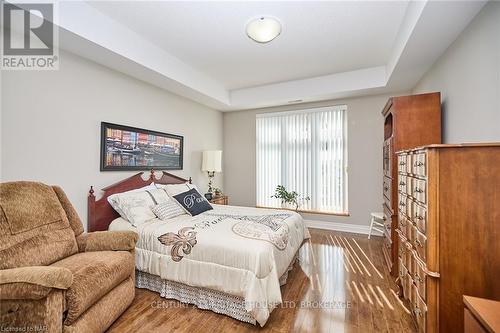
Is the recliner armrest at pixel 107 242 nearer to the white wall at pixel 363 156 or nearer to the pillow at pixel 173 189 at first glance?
the pillow at pixel 173 189

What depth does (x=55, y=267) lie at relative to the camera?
1.43m

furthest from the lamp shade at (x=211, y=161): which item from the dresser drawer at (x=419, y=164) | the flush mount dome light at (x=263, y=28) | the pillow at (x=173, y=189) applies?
the dresser drawer at (x=419, y=164)

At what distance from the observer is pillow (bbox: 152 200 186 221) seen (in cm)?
269

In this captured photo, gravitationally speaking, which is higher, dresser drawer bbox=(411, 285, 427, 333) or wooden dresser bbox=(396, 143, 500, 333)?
wooden dresser bbox=(396, 143, 500, 333)

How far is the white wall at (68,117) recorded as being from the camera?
2.09 meters

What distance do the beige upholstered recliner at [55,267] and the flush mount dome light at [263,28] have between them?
2378 millimetres

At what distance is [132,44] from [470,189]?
337 cm

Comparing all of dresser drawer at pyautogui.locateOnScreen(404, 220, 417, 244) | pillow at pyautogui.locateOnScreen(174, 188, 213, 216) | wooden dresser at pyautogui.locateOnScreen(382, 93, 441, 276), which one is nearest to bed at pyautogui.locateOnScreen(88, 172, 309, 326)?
pillow at pyautogui.locateOnScreen(174, 188, 213, 216)

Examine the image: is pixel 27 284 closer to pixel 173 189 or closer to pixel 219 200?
pixel 173 189

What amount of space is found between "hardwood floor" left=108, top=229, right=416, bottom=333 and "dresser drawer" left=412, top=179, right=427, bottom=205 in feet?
3.58

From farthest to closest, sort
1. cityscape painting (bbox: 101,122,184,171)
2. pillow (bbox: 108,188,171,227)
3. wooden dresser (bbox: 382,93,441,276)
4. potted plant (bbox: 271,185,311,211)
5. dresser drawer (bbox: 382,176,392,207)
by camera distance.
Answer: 1. potted plant (bbox: 271,185,311,211)
2. cityscape painting (bbox: 101,122,184,171)
3. dresser drawer (bbox: 382,176,392,207)
4. pillow (bbox: 108,188,171,227)
5. wooden dresser (bbox: 382,93,441,276)

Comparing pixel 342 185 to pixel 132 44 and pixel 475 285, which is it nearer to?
pixel 475 285

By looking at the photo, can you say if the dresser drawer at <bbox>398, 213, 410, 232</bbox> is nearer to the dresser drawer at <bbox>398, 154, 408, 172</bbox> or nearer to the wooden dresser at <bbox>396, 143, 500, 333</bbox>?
the dresser drawer at <bbox>398, 154, 408, 172</bbox>

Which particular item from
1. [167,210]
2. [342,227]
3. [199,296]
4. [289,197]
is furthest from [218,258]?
[342,227]
